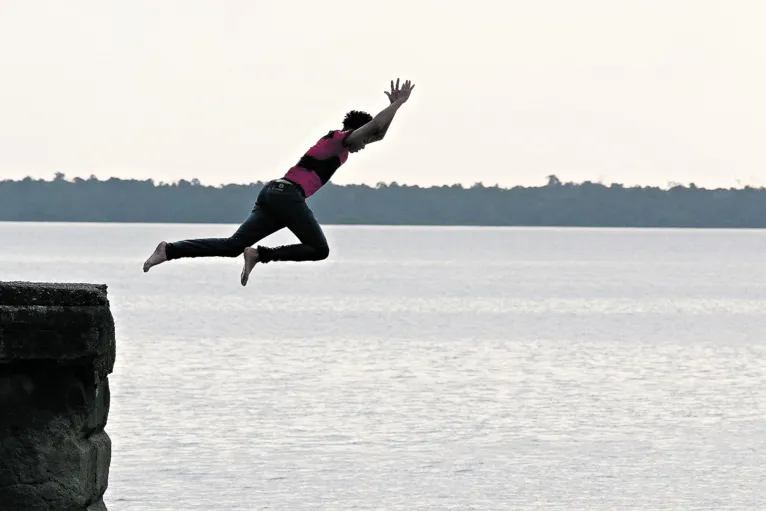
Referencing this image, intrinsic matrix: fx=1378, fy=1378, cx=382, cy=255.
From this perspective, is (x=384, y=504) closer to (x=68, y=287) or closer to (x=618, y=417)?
(x=618, y=417)

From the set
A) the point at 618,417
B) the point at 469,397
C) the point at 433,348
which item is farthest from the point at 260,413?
the point at 433,348

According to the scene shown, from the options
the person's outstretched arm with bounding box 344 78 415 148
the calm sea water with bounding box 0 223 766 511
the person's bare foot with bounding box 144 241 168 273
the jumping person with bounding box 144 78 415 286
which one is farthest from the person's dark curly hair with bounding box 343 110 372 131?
the calm sea water with bounding box 0 223 766 511

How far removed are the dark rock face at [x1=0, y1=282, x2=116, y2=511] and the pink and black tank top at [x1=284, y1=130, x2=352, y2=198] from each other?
2.86 metres

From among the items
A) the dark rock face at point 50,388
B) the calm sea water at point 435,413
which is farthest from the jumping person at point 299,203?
the calm sea water at point 435,413

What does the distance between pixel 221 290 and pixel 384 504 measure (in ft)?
399

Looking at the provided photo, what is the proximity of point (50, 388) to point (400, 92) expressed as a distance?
3592 millimetres

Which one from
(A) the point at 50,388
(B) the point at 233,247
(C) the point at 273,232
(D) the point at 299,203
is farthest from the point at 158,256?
(A) the point at 50,388

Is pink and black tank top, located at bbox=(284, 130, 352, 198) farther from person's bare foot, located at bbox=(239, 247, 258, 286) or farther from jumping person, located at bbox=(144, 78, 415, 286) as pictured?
person's bare foot, located at bbox=(239, 247, 258, 286)

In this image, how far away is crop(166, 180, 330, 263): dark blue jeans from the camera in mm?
9375

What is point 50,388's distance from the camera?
21.5ft

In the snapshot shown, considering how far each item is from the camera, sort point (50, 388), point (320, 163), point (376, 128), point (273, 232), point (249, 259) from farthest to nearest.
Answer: point (249, 259)
point (273, 232)
point (320, 163)
point (376, 128)
point (50, 388)

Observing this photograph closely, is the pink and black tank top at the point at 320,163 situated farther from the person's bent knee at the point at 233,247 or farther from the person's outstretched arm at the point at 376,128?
the person's bent knee at the point at 233,247

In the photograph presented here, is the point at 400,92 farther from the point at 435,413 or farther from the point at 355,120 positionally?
the point at 435,413

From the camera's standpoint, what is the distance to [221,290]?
503 ft
